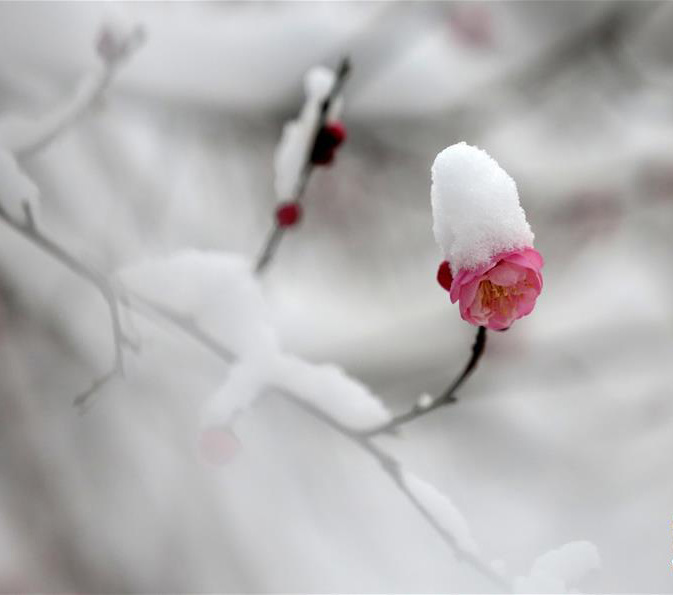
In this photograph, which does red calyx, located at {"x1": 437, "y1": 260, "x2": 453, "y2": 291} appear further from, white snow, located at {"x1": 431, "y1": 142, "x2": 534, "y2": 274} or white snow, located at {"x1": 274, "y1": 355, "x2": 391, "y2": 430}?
white snow, located at {"x1": 274, "y1": 355, "x2": 391, "y2": 430}

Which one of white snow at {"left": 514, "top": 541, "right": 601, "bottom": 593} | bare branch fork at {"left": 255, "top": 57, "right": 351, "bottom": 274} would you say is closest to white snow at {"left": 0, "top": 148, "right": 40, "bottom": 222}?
bare branch fork at {"left": 255, "top": 57, "right": 351, "bottom": 274}

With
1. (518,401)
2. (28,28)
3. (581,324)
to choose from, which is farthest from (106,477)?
(581,324)

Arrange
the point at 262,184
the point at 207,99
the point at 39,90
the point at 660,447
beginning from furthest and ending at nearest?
the point at 660,447
the point at 262,184
the point at 207,99
the point at 39,90

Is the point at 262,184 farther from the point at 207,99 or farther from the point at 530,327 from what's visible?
the point at 530,327

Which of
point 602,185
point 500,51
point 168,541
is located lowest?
point 168,541

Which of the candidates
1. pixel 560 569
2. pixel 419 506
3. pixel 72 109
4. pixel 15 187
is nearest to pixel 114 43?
pixel 72 109

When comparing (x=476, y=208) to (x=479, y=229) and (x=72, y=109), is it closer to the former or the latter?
(x=479, y=229)
